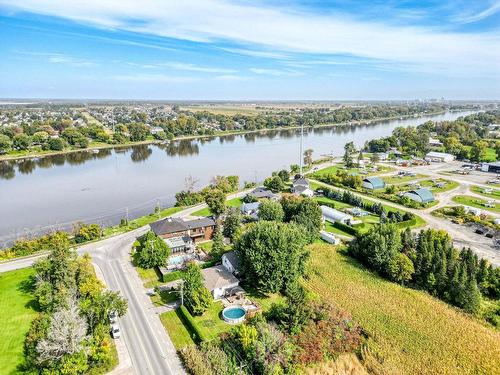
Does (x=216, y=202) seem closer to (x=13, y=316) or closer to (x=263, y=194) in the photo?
(x=263, y=194)

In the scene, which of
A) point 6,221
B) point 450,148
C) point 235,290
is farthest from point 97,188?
point 450,148

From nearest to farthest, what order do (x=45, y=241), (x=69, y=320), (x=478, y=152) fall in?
(x=69, y=320)
(x=45, y=241)
(x=478, y=152)

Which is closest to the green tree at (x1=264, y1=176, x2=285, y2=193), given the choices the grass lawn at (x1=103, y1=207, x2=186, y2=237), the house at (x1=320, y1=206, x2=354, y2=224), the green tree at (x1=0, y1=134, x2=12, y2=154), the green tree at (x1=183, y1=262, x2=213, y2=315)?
the house at (x1=320, y1=206, x2=354, y2=224)

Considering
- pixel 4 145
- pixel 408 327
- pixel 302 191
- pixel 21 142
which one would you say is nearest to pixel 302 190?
pixel 302 191

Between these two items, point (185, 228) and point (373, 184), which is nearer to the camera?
point (185, 228)

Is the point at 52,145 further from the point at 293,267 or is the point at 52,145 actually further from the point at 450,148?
the point at 450,148

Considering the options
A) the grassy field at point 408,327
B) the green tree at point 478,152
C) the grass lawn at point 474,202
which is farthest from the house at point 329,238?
the green tree at point 478,152
